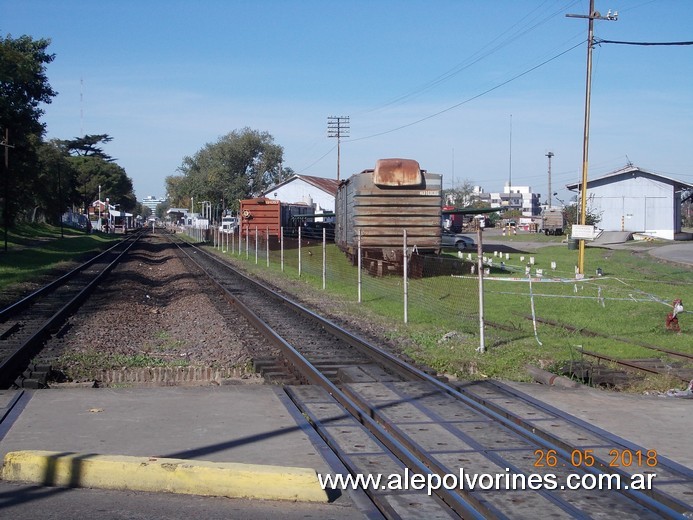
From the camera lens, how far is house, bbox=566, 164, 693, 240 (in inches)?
2571

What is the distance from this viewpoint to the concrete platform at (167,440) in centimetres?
541

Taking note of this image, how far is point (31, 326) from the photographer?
15.8 metres

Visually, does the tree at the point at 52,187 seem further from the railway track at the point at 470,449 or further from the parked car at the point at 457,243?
the railway track at the point at 470,449

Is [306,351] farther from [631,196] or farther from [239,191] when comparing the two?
[239,191]

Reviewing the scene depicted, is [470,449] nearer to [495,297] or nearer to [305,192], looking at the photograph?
[495,297]

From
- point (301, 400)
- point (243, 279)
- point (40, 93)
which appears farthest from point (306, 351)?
point (40, 93)

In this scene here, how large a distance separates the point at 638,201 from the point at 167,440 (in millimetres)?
65860

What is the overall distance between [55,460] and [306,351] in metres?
7.06

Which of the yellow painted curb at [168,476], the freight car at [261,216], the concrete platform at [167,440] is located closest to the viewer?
the concrete platform at [167,440]

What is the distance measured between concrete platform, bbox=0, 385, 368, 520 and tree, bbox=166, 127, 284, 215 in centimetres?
9785

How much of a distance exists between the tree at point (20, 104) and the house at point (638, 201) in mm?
40872

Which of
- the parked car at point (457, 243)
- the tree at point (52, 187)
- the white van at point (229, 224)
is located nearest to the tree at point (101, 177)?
the tree at point (52, 187)

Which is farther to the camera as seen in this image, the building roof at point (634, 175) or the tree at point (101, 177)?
the tree at point (101, 177)

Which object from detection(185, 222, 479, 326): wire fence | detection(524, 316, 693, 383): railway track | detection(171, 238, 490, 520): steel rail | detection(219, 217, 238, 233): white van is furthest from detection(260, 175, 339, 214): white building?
detection(524, 316, 693, 383): railway track
